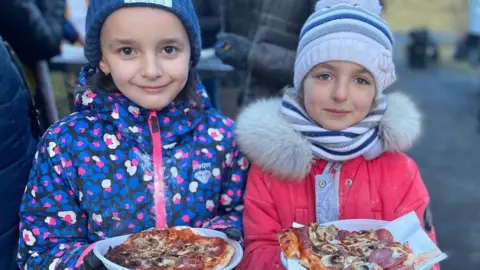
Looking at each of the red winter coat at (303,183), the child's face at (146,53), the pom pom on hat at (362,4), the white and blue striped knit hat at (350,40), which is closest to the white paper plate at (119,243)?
the red winter coat at (303,183)

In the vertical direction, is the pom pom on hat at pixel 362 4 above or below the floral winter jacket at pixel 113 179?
above

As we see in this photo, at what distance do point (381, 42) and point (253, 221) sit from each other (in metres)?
0.78

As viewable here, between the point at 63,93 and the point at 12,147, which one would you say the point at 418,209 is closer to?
the point at 12,147

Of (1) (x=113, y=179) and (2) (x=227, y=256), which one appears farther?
(1) (x=113, y=179)

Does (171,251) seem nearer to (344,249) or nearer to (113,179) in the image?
(113,179)

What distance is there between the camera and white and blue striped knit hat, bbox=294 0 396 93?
6.58 feet

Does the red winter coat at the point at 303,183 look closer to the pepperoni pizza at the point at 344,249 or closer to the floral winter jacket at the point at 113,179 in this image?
the floral winter jacket at the point at 113,179

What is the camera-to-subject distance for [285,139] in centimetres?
208

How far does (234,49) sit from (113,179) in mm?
1376

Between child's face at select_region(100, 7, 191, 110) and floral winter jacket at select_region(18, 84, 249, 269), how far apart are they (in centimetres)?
8

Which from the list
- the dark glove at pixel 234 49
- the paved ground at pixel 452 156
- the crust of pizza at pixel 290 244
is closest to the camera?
the crust of pizza at pixel 290 244

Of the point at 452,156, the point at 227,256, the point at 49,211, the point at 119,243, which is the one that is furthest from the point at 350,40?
the point at 452,156

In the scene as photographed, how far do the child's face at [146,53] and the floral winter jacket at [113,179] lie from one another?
81 millimetres

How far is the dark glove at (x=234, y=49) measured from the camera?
309cm
